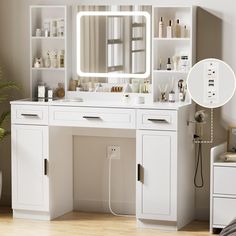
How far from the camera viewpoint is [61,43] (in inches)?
240

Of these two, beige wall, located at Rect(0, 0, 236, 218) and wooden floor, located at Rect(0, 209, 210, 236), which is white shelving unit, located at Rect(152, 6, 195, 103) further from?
wooden floor, located at Rect(0, 209, 210, 236)

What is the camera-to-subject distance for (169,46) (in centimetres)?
582

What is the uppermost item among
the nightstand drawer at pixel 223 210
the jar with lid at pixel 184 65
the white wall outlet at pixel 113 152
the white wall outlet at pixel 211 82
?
the jar with lid at pixel 184 65

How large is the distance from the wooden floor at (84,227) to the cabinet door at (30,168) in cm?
16

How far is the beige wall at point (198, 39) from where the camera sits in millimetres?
5664

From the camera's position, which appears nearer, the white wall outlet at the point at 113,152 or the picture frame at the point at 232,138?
the picture frame at the point at 232,138

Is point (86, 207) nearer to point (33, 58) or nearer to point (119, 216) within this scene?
point (119, 216)

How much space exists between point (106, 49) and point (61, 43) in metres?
0.39

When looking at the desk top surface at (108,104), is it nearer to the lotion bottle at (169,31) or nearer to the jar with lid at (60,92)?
the jar with lid at (60,92)

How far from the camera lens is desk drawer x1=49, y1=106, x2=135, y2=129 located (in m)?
5.51

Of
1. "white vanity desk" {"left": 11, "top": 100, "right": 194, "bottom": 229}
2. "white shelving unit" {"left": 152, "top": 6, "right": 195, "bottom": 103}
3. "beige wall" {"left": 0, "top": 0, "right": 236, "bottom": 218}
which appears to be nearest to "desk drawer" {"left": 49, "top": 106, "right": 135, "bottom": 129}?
"white vanity desk" {"left": 11, "top": 100, "right": 194, "bottom": 229}

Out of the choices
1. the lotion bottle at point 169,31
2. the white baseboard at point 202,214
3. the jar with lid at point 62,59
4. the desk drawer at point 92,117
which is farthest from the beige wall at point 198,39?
the desk drawer at point 92,117

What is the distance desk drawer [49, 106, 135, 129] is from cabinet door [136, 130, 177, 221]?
146mm

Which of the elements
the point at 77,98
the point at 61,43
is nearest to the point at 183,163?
the point at 77,98
